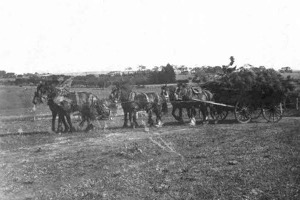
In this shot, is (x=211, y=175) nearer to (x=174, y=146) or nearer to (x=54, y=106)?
(x=174, y=146)

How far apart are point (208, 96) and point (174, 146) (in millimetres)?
7362

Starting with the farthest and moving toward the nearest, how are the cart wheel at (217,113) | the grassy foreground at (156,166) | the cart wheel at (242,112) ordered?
1. the cart wheel at (217,113)
2. the cart wheel at (242,112)
3. the grassy foreground at (156,166)

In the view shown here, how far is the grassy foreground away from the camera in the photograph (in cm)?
715

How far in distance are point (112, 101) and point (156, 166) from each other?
8.49 metres

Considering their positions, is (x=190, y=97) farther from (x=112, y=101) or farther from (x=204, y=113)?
(x=112, y=101)

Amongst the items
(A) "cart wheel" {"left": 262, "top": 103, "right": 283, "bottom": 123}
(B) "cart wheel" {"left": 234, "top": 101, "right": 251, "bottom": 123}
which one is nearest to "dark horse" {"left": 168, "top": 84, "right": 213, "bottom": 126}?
(B) "cart wheel" {"left": 234, "top": 101, "right": 251, "bottom": 123}

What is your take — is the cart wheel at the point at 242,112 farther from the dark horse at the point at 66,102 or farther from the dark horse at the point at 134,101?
the dark horse at the point at 66,102

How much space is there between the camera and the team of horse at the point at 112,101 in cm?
1636

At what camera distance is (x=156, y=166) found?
9.16 meters

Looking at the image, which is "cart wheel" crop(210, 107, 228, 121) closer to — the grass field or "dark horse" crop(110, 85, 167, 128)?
"dark horse" crop(110, 85, 167, 128)

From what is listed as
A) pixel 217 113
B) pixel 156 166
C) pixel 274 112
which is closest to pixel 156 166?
pixel 156 166

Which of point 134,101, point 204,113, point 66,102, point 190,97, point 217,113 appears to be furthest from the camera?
point 217,113

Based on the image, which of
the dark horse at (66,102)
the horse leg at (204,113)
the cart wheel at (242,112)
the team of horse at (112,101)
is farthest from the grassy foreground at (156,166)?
the horse leg at (204,113)

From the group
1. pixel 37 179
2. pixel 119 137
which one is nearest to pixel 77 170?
pixel 37 179
